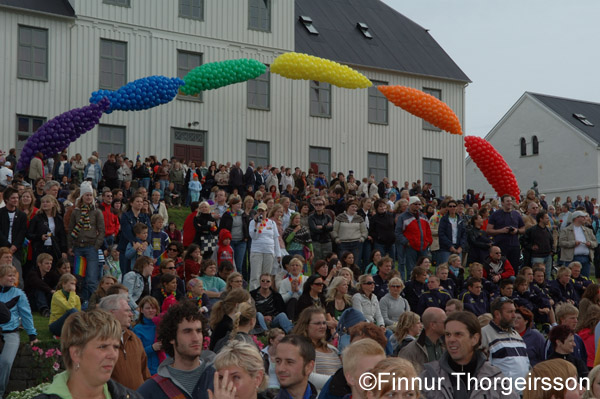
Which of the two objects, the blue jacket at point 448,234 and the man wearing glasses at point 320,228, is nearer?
the blue jacket at point 448,234

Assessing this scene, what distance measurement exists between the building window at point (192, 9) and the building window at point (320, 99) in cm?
582

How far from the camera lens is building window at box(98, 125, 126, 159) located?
30.4 meters

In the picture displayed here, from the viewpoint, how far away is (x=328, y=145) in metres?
35.7

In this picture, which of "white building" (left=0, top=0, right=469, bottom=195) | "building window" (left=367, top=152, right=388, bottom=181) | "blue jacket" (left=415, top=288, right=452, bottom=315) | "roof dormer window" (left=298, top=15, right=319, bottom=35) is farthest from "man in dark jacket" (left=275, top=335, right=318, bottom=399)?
"roof dormer window" (left=298, top=15, right=319, bottom=35)

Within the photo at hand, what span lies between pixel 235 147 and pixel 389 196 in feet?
30.2

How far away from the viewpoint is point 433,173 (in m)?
38.3

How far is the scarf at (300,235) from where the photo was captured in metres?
17.7

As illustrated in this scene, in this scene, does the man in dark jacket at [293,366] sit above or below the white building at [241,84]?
below

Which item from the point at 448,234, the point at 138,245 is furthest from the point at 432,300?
the point at 138,245

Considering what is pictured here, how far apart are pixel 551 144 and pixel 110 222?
1561 inches

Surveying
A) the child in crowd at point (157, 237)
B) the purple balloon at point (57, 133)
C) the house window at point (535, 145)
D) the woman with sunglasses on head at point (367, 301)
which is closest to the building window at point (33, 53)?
the purple balloon at point (57, 133)

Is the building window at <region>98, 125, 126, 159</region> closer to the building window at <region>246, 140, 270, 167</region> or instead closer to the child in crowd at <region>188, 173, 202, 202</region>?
the child in crowd at <region>188, 173, 202, 202</region>

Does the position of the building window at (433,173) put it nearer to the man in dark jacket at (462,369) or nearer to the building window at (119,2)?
the building window at (119,2)

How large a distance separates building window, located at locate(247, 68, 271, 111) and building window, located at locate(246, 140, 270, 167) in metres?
1.50
